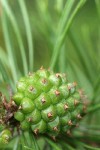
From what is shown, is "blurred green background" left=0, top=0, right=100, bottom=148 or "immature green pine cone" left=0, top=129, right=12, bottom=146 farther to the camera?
"blurred green background" left=0, top=0, right=100, bottom=148

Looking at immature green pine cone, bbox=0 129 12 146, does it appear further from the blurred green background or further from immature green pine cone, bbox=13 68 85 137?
the blurred green background

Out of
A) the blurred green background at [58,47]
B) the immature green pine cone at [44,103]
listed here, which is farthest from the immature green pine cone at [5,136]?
the blurred green background at [58,47]

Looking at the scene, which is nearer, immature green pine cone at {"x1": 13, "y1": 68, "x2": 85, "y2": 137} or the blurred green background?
immature green pine cone at {"x1": 13, "y1": 68, "x2": 85, "y2": 137}

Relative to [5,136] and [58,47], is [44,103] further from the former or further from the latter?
[58,47]

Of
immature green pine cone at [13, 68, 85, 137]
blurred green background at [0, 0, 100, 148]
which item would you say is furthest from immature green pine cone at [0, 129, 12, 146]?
blurred green background at [0, 0, 100, 148]

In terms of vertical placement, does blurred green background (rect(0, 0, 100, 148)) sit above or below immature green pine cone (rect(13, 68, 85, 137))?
above

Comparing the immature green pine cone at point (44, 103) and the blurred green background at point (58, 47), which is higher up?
the blurred green background at point (58, 47)

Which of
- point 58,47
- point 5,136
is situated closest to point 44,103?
point 5,136

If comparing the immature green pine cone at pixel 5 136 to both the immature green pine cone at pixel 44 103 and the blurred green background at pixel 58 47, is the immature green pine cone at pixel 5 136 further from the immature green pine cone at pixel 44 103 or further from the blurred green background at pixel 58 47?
the blurred green background at pixel 58 47

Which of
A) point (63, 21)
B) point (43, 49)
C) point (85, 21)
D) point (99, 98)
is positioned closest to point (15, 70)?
point (63, 21)
